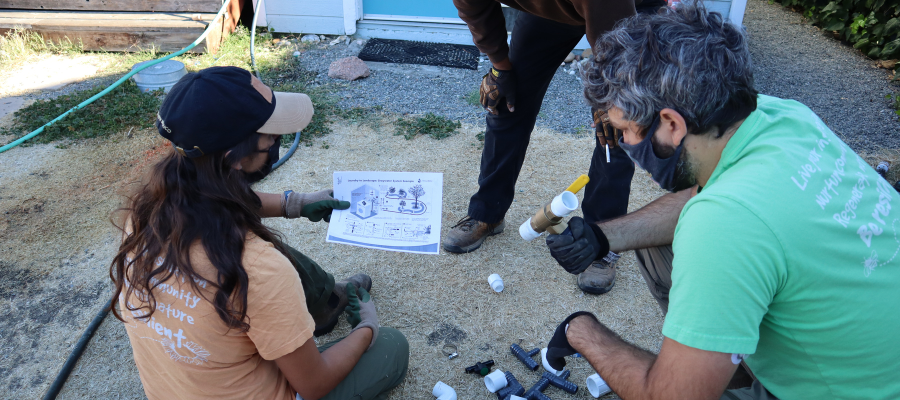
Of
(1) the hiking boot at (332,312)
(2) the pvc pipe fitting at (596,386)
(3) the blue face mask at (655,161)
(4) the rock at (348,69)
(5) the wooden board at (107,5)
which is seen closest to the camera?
(3) the blue face mask at (655,161)

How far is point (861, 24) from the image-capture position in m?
5.57

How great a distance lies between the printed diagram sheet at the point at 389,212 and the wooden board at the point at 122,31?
12.3 feet

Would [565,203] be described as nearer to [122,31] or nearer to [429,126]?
[429,126]

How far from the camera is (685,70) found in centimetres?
136

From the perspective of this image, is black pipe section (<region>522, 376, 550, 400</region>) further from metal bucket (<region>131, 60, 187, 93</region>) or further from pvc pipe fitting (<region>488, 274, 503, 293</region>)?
metal bucket (<region>131, 60, 187, 93</region>)

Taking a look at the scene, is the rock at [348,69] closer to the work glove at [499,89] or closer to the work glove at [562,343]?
the work glove at [499,89]

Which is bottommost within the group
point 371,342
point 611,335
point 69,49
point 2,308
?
point 69,49

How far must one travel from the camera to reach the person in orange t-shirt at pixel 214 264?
1371 mm

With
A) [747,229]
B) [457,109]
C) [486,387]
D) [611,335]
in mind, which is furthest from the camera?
[457,109]

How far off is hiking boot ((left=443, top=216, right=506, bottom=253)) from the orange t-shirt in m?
1.49

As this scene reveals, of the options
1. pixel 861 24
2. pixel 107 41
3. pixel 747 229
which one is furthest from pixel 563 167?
pixel 107 41

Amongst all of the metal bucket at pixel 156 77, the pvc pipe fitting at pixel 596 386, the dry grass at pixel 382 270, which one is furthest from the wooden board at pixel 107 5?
the pvc pipe fitting at pixel 596 386

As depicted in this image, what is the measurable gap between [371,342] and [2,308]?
1899 millimetres

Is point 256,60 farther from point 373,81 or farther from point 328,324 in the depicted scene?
point 328,324
